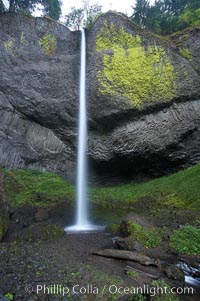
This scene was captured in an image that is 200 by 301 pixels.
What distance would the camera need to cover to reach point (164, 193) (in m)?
13.6

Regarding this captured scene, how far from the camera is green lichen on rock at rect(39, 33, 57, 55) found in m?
17.0

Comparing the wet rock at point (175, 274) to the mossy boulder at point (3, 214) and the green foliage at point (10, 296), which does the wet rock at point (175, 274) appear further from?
the mossy boulder at point (3, 214)

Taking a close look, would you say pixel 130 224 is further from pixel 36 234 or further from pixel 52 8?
pixel 52 8

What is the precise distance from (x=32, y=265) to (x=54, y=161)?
1184 centimetres

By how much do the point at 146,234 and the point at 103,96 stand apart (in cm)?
1008

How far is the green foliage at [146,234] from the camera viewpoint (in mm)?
7478

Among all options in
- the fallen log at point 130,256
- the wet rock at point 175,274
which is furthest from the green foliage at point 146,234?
the wet rock at point 175,274

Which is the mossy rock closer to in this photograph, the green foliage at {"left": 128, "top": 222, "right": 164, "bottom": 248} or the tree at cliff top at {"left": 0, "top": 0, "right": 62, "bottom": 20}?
the green foliage at {"left": 128, "top": 222, "right": 164, "bottom": 248}

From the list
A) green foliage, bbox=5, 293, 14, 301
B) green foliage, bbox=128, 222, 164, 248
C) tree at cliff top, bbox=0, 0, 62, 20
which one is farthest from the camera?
tree at cliff top, bbox=0, 0, 62, 20

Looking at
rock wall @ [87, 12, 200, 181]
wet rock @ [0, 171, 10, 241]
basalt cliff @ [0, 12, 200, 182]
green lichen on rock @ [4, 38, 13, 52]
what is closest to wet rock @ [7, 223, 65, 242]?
wet rock @ [0, 171, 10, 241]

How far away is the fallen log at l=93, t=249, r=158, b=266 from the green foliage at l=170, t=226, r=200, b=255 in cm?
137

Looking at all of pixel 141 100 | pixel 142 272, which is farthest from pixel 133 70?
pixel 142 272

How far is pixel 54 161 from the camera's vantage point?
55.9 feet

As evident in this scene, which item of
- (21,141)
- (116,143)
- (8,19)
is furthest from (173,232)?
(8,19)
